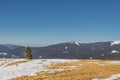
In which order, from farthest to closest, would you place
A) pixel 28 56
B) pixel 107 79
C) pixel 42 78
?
pixel 28 56 < pixel 42 78 < pixel 107 79

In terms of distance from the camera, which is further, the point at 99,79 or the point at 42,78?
the point at 42,78

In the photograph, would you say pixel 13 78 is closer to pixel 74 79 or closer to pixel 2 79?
pixel 2 79

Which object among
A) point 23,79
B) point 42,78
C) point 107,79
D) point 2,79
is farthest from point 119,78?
point 2,79

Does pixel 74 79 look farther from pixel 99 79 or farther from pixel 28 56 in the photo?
pixel 28 56

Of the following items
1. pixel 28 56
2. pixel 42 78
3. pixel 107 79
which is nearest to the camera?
pixel 107 79

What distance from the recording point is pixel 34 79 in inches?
1561

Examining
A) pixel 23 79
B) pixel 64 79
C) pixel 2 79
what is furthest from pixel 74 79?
pixel 2 79

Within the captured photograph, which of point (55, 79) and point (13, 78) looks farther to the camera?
point (13, 78)

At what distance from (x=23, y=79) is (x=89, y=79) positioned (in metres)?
10.2

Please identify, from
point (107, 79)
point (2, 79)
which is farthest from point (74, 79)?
point (2, 79)

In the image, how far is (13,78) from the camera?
42.6 metres

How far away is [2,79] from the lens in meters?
41.1

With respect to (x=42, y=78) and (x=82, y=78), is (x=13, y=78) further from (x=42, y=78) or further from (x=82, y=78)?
(x=82, y=78)

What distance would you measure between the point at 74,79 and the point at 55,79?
282 cm
